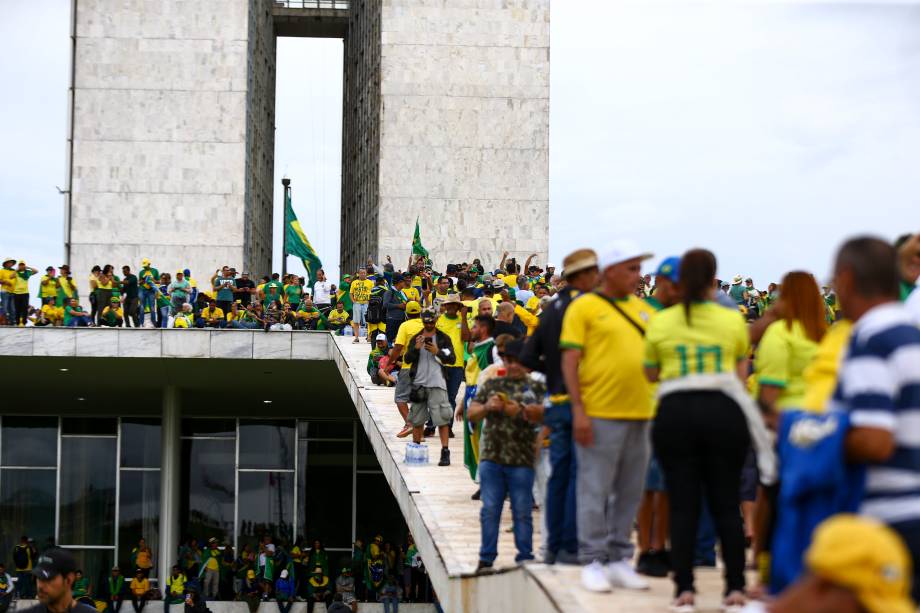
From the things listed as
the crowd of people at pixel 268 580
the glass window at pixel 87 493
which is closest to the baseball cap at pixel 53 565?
the crowd of people at pixel 268 580

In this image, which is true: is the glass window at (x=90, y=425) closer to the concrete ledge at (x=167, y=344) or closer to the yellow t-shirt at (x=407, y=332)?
the concrete ledge at (x=167, y=344)

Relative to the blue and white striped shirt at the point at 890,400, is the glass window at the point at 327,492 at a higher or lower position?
lower

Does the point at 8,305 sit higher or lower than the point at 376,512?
higher

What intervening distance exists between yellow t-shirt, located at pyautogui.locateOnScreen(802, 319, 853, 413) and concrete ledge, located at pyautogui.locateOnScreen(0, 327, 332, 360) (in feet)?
72.5

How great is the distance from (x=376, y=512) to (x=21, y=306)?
32.1ft

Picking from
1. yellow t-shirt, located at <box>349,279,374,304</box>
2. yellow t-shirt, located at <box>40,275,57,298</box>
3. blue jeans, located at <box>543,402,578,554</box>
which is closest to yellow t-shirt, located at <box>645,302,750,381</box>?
blue jeans, located at <box>543,402,578,554</box>

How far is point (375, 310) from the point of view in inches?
834

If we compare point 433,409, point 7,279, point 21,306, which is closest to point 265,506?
point 21,306

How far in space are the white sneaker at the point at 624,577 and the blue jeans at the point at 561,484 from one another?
2.49 feet

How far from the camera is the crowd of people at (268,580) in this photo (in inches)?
1009

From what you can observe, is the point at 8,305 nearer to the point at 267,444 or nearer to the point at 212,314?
the point at 212,314

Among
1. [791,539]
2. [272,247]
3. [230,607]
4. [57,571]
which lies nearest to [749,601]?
[791,539]

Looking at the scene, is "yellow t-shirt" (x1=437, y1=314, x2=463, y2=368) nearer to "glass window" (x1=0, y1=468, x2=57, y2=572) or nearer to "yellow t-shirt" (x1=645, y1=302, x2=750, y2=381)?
"yellow t-shirt" (x1=645, y1=302, x2=750, y2=381)

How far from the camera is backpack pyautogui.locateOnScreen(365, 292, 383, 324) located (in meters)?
21.2
